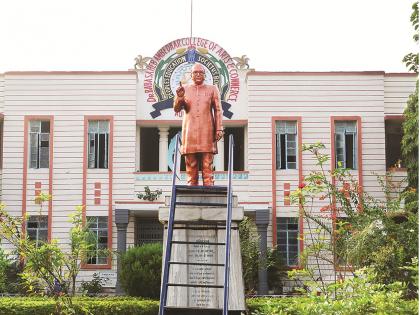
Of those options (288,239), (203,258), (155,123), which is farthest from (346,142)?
(203,258)

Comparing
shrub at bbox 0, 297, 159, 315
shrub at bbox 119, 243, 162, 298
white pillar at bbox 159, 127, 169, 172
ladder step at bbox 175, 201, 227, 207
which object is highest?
white pillar at bbox 159, 127, 169, 172

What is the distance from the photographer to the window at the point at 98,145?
24922 millimetres

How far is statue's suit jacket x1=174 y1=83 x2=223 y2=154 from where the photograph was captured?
1176 centimetres

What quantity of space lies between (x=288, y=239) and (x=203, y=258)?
14.0 metres

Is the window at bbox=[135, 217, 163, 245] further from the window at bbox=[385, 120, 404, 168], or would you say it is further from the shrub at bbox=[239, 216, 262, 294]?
the window at bbox=[385, 120, 404, 168]

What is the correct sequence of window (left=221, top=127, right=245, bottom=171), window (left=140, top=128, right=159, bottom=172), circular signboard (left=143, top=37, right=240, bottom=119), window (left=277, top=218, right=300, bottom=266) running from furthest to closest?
window (left=140, top=128, right=159, bottom=172)
window (left=221, top=127, right=245, bottom=171)
circular signboard (left=143, top=37, right=240, bottom=119)
window (left=277, top=218, right=300, bottom=266)

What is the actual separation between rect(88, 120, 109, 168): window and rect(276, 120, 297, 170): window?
5.61 m

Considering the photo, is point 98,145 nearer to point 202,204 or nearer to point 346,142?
point 346,142

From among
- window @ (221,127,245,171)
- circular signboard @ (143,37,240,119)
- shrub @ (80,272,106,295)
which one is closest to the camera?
shrub @ (80,272,106,295)

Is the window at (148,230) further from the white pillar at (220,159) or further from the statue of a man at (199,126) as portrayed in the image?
the statue of a man at (199,126)

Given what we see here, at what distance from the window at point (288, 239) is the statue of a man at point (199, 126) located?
13.1 m

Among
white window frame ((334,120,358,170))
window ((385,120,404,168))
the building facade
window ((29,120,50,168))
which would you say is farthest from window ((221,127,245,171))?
window ((29,120,50,168))

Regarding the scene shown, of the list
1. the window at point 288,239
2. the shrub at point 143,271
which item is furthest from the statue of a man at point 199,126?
the window at point 288,239

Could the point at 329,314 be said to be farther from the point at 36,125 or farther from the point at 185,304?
the point at 36,125
